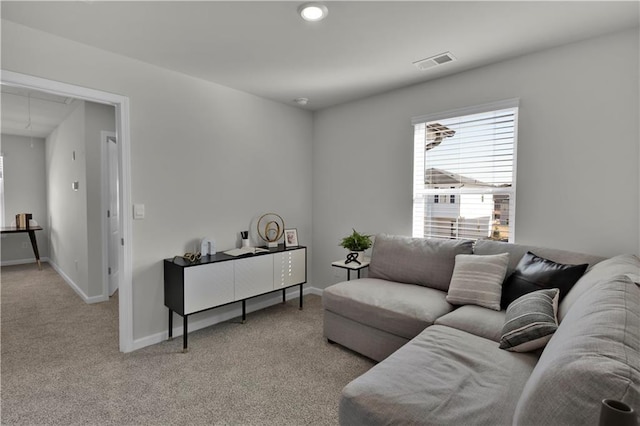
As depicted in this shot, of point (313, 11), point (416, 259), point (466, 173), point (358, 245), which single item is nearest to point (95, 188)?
point (358, 245)

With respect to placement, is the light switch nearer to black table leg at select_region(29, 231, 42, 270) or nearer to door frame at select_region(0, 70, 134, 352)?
door frame at select_region(0, 70, 134, 352)

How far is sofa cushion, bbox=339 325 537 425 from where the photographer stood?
124 cm

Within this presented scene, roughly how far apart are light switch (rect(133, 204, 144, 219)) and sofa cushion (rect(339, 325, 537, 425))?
2.29 m

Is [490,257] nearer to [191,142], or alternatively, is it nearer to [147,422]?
[147,422]

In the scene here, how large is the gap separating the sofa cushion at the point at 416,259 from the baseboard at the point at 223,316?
135 cm

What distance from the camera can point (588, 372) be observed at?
32.2 inches

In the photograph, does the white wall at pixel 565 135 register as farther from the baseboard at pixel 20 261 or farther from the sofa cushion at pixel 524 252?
the baseboard at pixel 20 261

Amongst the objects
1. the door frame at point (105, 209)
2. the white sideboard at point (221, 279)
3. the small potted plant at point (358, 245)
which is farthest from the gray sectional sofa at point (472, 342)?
the door frame at point (105, 209)

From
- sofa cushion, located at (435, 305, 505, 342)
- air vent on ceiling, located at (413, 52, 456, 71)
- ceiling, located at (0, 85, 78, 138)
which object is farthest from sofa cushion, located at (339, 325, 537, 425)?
ceiling, located at (0, 85, 78, 138)

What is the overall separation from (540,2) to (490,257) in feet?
5.46

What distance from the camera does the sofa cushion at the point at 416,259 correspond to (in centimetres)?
271

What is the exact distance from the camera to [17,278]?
5035 millimetres

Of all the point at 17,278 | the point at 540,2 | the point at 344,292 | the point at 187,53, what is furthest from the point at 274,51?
the point at 17,278

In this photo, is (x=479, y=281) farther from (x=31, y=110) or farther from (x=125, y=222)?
(x=31, y=110)
